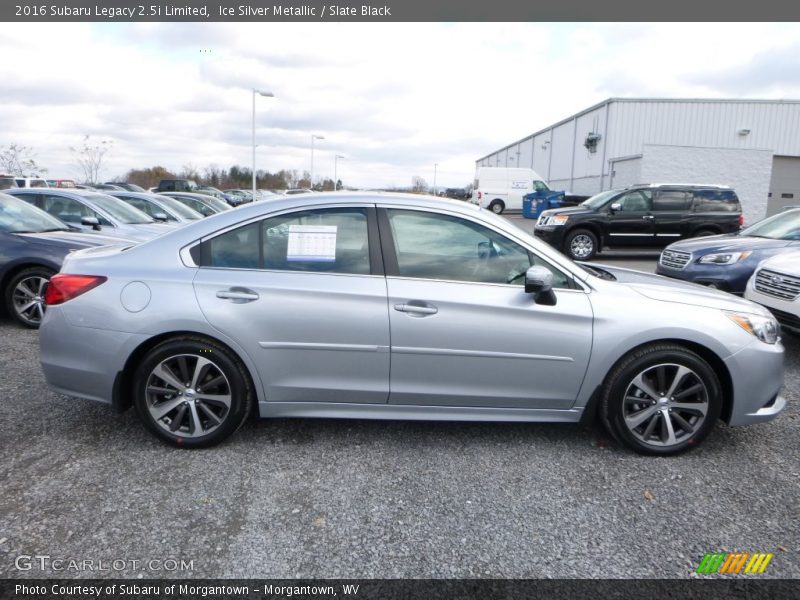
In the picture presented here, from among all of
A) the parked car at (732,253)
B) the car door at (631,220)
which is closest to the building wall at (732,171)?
the car door at (631,220)

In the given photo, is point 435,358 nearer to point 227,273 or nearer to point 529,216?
point 227,273

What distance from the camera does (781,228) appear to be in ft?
25.9

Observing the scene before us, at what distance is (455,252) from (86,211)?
7583mm

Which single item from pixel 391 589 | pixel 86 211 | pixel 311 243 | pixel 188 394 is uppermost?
pixel 86 211

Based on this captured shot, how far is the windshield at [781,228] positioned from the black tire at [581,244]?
516cm

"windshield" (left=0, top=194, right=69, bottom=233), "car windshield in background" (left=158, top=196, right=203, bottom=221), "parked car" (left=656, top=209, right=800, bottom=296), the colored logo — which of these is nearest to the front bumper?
the colored logo

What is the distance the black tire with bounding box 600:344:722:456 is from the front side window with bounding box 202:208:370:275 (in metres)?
1.68

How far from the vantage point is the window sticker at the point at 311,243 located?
3367 millimetres

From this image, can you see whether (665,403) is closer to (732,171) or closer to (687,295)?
(687,295)

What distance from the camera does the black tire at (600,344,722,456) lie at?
3293 millimetres

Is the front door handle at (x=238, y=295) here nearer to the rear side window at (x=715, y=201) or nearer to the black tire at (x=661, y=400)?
the black tire at (x=661, y=400)

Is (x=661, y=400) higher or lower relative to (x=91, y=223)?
lower

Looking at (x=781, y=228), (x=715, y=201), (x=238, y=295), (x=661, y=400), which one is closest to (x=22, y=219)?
(x=238, y=295)

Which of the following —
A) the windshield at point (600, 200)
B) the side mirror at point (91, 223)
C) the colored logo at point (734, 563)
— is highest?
the windshield at point (600, 200)
